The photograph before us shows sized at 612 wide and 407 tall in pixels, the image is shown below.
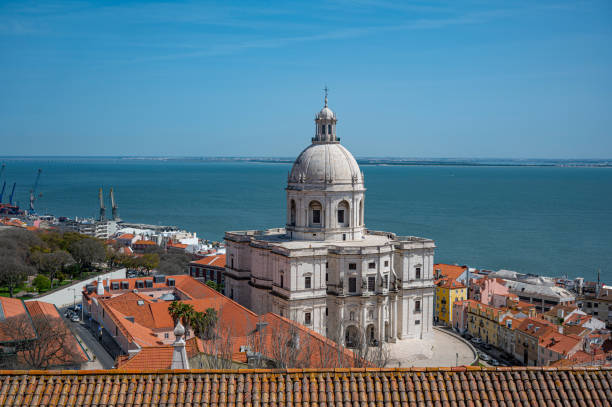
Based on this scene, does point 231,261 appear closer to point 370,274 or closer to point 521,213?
point 370,274

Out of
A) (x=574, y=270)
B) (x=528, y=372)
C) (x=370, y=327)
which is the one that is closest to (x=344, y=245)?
(x=370, y=327)

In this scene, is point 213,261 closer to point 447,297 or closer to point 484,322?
point 447,297

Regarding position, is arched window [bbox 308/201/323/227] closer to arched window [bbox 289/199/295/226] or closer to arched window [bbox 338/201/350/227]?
arched window [bbox 338/201/350/227]

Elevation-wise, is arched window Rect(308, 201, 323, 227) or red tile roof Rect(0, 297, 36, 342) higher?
arched window Rect(308, 201, 323, 227)

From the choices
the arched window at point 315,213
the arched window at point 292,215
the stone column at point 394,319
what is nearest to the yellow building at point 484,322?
the stone column at point 394,319

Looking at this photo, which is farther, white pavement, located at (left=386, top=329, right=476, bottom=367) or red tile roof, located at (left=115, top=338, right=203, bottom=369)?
white pavement, located at (left=386, top=329, right=476, bottom=367)

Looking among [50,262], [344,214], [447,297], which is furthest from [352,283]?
[50,262]

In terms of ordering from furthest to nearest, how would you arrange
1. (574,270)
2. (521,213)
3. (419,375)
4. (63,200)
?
(63,200), (521,213), (574,270), (419,375)

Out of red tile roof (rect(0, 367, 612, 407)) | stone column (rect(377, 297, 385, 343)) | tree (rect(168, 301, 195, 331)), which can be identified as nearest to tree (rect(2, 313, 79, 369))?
tree (rect(168, 301, 195, 331))
